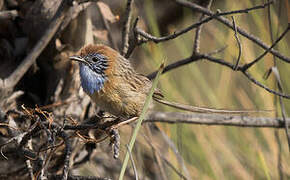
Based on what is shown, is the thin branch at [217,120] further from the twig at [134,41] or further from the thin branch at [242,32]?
the thin branch at [242,32]

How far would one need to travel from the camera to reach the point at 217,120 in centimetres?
330

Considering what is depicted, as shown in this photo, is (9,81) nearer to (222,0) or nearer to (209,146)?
(209,146)

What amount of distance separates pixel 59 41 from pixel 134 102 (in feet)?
2.74

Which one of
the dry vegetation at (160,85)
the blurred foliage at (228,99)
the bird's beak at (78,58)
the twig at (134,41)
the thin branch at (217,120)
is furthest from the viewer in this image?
the blurred foliage at (228,99)

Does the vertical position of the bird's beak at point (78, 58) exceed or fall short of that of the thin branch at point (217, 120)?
it exceeds it

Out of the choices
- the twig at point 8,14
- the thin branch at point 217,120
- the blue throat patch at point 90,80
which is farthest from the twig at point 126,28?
the twig at point 8,14

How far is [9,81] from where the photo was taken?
299 cm

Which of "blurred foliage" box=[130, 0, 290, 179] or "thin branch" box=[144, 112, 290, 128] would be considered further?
"blurred foliage" box=[130, 0, 290, 179]

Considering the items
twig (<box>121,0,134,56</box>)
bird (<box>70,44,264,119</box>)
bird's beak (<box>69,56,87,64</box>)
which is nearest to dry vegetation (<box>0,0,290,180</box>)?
twig (<box>121,0,134,56</box>)

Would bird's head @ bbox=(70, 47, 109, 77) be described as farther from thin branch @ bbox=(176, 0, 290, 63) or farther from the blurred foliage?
thin branch @ bbox=(176, 0, 290, 63)

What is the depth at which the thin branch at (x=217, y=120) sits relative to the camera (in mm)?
3252

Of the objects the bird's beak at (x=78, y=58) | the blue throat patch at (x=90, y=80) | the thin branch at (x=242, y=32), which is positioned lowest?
the blue throat patch at (x=90, y=80)

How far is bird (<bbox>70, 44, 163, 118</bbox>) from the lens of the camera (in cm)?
276

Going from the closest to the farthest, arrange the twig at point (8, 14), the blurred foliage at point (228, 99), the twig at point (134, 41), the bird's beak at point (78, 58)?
the twig at point (134, 41) → the bird's beak at point (78, 58) → the twig at point (8, 14) → the blurred foliage at point (228, 99)
